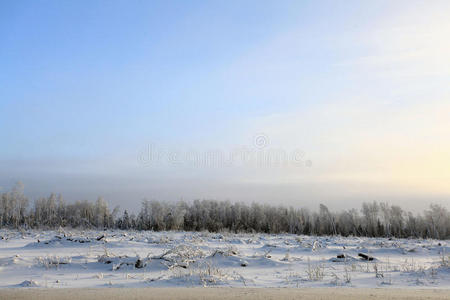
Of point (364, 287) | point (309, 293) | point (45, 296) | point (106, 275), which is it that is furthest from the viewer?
point (106, 275)

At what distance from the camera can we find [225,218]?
70.2m

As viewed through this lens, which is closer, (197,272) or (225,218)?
(197,272)

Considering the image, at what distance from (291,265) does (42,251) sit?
7.89m

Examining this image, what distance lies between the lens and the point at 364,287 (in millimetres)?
6809

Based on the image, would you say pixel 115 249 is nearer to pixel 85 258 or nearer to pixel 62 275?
pixel 85 258

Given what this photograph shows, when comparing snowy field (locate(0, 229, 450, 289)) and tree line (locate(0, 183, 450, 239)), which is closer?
snowy field (locate(0, 229, 450, 289))

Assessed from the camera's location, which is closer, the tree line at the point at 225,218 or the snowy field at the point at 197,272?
the snowy field at the point at 197,272

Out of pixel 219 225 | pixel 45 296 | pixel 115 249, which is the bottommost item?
pixel 219 225

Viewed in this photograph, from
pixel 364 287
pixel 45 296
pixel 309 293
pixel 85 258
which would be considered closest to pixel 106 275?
pixel 85 258

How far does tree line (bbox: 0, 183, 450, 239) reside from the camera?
60.7m

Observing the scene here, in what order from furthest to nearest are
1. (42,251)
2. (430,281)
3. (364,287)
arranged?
(42,251) → (430,281) → (364,287)

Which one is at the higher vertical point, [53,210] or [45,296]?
[45,296]

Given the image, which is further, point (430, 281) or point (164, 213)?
point (164, 213)

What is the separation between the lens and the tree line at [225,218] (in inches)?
2391
